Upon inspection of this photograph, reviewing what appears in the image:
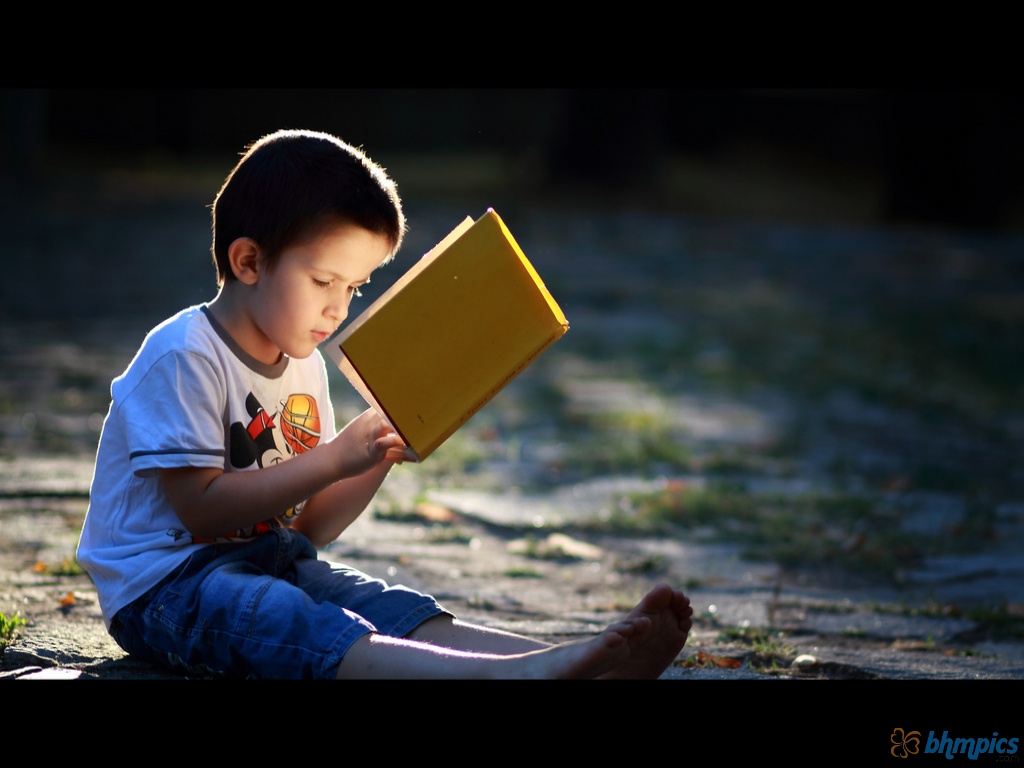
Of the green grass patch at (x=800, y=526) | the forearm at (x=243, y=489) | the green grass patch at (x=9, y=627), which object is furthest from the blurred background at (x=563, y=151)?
the forearm at (x=243, y=489)

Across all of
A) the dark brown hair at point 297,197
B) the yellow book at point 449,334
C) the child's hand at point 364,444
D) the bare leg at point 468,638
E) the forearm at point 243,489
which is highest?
the dark brown hair at point 297,197

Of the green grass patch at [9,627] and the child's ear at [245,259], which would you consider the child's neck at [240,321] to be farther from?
the green grass patch at [9,627]

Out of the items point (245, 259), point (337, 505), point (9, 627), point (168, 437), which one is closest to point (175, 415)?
point (168, 437)

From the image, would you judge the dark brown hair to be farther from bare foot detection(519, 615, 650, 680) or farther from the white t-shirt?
bare foot detection(519, 615, 650, 680)

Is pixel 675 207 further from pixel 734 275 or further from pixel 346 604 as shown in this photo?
pixel 346 604

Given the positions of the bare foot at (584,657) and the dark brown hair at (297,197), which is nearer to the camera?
the bare foot at (584,657)

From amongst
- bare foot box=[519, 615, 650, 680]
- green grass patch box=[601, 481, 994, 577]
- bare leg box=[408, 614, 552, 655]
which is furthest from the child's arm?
green grass patch box=[601, 481, 994, 577]

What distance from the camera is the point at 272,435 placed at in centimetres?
221

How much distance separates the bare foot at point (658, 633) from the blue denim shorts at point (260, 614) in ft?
1.23

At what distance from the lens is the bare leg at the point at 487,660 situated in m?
1.83

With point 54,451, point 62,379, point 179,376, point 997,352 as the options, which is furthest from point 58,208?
point 179,376

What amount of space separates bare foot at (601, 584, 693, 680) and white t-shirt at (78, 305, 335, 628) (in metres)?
0.72

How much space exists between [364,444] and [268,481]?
0.57 ft

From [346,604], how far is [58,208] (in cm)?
852
